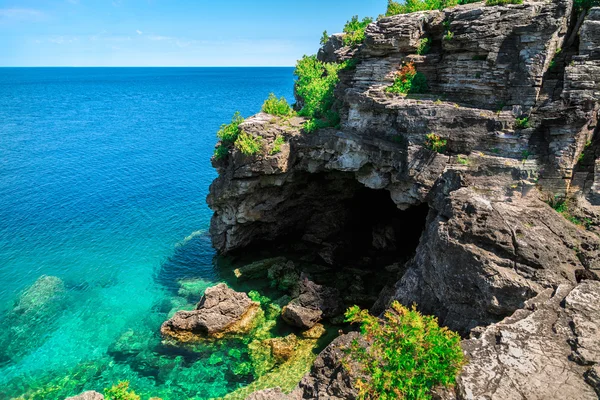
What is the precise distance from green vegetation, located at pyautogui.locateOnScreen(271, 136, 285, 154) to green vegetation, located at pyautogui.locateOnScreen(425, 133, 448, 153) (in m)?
9.51

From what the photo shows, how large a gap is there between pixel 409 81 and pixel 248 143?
10451mm

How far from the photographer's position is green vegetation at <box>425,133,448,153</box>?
62.3 feet

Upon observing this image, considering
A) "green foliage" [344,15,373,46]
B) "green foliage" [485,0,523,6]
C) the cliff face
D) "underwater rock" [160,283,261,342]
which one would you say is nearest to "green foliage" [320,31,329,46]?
"green foliage" [344,15,373,46]

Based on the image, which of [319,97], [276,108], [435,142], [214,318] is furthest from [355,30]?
[214,318]

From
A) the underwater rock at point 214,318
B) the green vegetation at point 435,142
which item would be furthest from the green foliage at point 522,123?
the underwater rock at point 214,318

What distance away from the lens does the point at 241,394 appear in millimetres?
17578

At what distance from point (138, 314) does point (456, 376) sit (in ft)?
66.3

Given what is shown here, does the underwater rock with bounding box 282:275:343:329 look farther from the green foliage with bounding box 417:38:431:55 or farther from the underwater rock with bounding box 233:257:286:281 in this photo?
the green foliage with bounding box 417:38:431:55

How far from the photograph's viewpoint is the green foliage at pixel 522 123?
17109mm

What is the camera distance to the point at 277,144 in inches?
982

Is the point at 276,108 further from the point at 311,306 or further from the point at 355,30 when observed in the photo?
the point at 311,306

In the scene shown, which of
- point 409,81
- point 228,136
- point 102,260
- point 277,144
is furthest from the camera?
point 102,260

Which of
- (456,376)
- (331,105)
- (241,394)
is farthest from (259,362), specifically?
(331,105)

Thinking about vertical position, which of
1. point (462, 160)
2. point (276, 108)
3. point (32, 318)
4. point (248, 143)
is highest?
point (276, 108)
